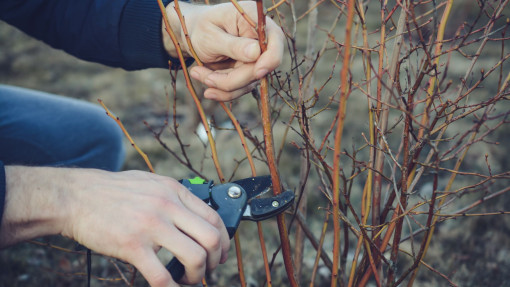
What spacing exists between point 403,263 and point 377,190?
140 cm

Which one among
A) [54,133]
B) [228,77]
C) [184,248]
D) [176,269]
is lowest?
[54,133]

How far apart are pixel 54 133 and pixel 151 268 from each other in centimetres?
184

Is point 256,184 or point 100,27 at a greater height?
point 100,27

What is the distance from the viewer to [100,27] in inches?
84.7

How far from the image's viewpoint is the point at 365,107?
4.76 metres

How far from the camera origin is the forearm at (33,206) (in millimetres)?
1214

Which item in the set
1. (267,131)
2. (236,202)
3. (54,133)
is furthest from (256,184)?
(54,133)

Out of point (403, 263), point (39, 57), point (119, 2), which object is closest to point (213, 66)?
point (119, 2)

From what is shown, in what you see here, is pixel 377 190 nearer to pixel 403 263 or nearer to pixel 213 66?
pixel 213 66

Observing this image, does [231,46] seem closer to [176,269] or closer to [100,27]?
[176,269]

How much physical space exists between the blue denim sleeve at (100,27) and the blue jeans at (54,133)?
463mm

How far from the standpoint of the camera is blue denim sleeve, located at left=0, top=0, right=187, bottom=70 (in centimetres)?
200

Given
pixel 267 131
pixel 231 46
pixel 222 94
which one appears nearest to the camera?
pixel 267 131

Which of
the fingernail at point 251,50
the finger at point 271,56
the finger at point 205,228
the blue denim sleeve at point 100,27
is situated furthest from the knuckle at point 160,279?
the blue denim sleeve at point 100,27
